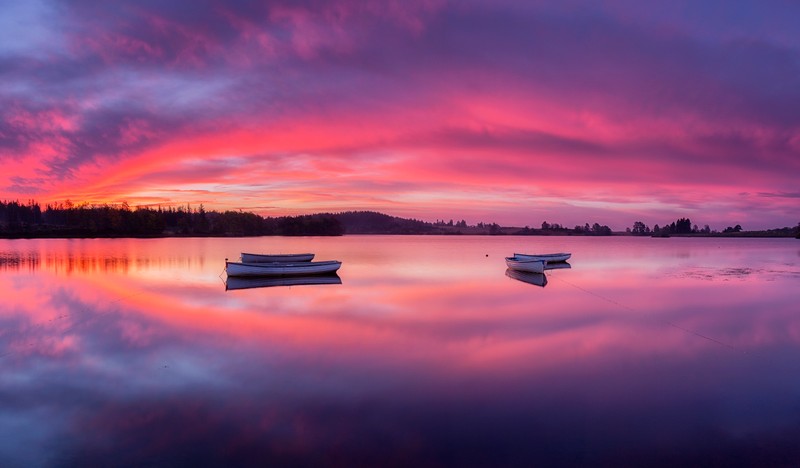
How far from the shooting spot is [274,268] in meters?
32.6

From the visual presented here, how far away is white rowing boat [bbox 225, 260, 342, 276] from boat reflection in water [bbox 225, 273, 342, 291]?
1.41ft

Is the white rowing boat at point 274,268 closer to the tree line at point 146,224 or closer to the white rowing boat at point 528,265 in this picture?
the white rowing boat at point 528,265

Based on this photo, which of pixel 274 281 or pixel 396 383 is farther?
pixel 274 281

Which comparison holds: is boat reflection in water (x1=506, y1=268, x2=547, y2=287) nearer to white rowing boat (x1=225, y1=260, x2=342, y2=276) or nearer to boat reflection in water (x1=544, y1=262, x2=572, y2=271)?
boat reflection in water (x1=544, y1=262, x2=572, y2=271)

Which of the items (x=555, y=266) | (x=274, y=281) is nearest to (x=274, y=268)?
(x=274, y=281)

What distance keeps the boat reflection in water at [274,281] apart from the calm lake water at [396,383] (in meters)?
6.93

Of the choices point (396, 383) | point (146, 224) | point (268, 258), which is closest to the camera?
point (396, 383)

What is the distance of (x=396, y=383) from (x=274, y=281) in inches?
907

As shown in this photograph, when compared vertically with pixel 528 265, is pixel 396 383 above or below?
below

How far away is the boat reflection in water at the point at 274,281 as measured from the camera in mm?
29516

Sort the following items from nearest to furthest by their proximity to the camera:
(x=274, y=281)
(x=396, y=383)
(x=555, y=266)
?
1. (x=396, y=383)
2. (x=274, y=281)
3. (x=555, y=266)

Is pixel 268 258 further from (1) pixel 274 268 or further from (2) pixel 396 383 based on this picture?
(2) pixel 396 383

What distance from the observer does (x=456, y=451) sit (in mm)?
7309

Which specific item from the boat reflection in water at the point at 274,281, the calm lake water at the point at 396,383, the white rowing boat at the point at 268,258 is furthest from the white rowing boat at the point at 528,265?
the white rowing boat at the point at 268,258
